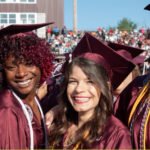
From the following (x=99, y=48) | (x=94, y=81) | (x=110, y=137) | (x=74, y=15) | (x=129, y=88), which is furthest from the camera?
(x=74, y=15)

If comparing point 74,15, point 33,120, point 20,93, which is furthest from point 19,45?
point 74,15

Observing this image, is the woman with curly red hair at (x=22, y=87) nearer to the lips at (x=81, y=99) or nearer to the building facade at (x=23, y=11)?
the lips at (x=81, y=99)

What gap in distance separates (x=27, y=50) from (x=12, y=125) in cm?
56

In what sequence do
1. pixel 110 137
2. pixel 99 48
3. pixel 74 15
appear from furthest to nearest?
pixel 74 15 < pixel 99 48 < pixel 110 137

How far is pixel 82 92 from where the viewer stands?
2.83 metres

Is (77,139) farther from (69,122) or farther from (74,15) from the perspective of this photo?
(74,15)

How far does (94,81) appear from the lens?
9.34ft

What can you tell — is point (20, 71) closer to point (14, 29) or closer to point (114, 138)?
point (14, 29)

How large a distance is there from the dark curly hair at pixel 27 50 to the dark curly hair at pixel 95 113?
0.26 meters

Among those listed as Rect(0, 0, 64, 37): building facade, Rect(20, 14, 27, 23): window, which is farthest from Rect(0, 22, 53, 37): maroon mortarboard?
Rect(20, 14, 27, 23): window

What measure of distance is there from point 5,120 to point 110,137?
664 mm

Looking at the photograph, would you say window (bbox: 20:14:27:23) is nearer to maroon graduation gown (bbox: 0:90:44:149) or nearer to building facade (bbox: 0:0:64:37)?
building facade (bbox: 0:0:64:37)

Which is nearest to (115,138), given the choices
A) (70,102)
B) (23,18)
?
(70,102)

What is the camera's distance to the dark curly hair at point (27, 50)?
300 cm
